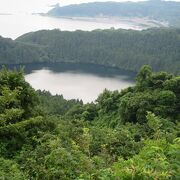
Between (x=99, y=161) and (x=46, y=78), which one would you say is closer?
(x=99, y=161)

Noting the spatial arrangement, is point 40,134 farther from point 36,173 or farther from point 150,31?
point 150,31

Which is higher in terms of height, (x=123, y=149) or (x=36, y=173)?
(x=36, y=173)

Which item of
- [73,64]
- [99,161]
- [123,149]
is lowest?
[73,64]

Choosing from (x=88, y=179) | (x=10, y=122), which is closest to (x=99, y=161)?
(x=88, y=179)

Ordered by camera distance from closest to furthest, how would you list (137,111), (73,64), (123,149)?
(123,149) < (137,111) < (73,64)

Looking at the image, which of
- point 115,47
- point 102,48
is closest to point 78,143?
point 115,47

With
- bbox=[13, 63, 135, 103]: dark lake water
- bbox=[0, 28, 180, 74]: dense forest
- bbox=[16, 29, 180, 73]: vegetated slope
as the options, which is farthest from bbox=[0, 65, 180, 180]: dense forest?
bbox=[0, 28, 180, 74]: dense forest

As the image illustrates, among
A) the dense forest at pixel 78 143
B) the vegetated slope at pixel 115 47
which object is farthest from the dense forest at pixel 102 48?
the dense forest at pixel 78 143
